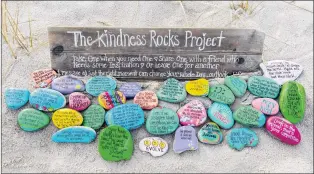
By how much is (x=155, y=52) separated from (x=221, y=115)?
1.47 feet

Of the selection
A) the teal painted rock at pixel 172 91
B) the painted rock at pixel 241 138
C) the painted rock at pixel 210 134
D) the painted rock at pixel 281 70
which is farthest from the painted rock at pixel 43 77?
the painted rock at pixel 281 70

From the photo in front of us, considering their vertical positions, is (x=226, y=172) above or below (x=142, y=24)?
below

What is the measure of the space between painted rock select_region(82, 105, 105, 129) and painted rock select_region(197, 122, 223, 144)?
0.45 metres

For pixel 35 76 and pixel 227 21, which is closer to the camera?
pixel 35 76

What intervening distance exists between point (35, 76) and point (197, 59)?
0.82 meters

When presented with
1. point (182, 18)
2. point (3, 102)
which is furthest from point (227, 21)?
point (3, 102)

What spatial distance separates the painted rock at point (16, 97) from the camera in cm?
195

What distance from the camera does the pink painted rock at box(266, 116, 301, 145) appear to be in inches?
72.3

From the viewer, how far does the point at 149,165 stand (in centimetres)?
176

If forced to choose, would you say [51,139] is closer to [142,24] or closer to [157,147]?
[157,147]

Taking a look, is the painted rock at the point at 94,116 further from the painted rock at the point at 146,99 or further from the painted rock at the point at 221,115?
the painted rock at the point at 221,115

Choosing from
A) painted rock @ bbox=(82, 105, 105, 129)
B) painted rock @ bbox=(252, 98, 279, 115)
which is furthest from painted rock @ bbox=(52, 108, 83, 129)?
painted rock @ bbox=(252, 98, 279, 115)

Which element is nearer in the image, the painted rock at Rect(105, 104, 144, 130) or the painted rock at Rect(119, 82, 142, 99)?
the painted rock at Rect(105, 104, 144, 130)

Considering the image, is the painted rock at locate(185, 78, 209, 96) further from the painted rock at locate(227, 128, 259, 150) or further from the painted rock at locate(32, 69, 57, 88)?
the painted rock at locate(32, 69, 57, 88)
